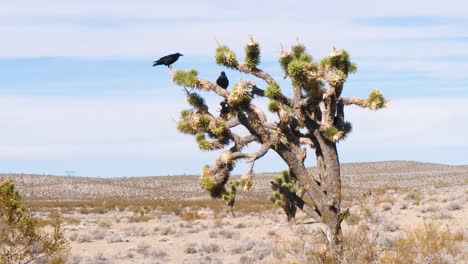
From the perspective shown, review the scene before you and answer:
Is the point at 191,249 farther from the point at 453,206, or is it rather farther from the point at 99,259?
the point at 453,206

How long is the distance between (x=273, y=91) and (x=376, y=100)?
1573mm

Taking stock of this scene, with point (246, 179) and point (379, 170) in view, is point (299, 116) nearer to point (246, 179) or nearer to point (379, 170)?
point (246, 179)

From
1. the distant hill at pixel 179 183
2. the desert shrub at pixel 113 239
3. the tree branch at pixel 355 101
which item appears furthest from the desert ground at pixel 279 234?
the distant hill at pixel 179 183

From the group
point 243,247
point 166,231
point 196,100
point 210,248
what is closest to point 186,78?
point 196,100

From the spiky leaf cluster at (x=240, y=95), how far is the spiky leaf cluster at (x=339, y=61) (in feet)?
4.10

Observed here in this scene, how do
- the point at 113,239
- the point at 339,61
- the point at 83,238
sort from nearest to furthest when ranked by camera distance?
the point at 339,61, the point at 113,239, the point at 83,238

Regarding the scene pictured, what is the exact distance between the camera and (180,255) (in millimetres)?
19609

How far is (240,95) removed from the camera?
10.6 meters

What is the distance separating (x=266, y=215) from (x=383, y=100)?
20.8m

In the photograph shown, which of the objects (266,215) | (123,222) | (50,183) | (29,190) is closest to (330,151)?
(266,215)

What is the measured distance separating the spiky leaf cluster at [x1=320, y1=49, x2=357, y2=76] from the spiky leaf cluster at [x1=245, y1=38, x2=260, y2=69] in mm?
1151

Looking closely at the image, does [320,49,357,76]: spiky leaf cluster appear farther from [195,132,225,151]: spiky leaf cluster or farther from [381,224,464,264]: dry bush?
[381,224,464,264]: dry bush

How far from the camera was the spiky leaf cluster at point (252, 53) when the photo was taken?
1106cm

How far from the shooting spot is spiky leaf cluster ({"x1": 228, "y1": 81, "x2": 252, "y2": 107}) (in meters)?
10.6
